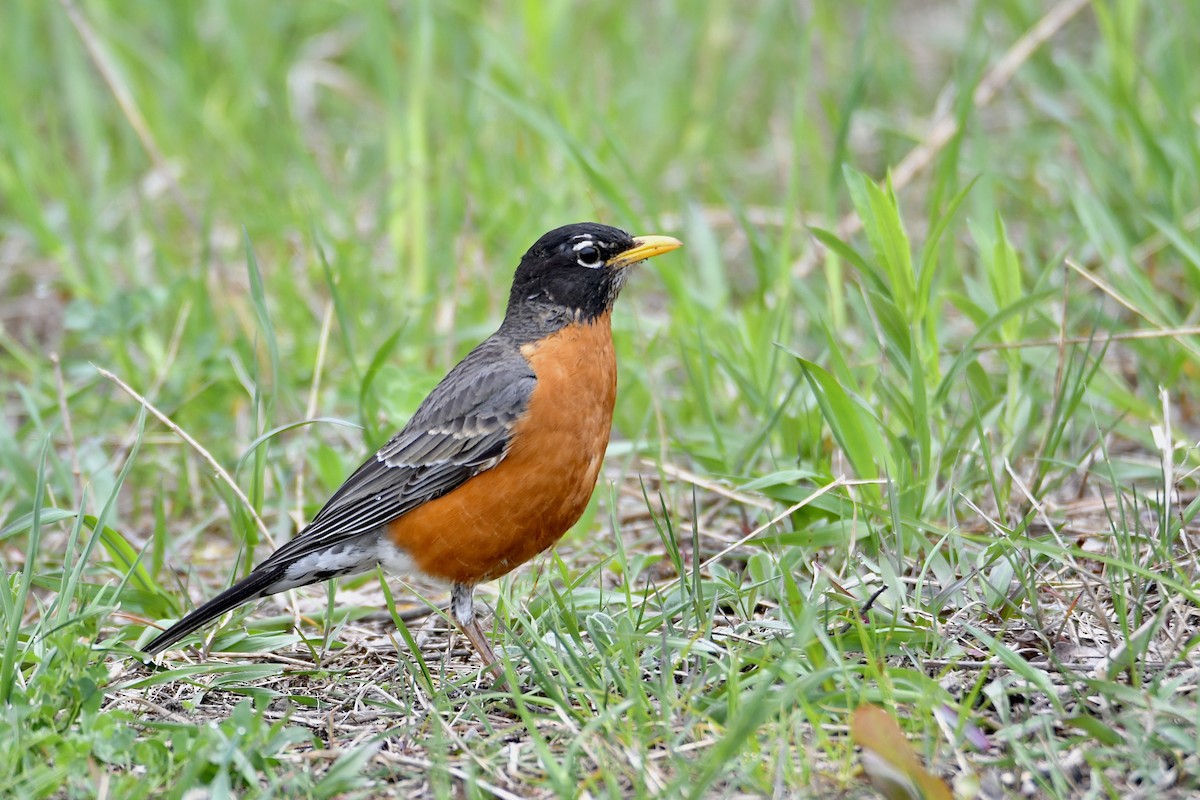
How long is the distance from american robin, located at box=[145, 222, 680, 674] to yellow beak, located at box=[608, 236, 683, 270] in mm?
56

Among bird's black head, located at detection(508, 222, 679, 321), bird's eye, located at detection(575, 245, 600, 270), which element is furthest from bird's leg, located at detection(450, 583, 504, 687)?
bird's eye, located at detection(575, 245, 600, 270)

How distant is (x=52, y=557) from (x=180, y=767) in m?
2.33

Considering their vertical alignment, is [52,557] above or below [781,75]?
below

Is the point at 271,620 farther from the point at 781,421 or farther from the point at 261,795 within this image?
the point at 781,421

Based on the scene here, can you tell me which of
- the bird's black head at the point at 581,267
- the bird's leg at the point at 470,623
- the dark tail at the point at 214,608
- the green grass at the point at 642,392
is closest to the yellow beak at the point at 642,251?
the bird's black head at the point at 581,267

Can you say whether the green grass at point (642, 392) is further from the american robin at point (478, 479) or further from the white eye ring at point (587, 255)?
the white eye ring at point (587, 255)

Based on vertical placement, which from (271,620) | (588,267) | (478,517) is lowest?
(271,620)

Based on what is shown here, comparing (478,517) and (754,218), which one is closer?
(478,517)

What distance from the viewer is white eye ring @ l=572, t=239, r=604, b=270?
5164 mm

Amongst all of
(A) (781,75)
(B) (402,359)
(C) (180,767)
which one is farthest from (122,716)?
(A) (781,75)

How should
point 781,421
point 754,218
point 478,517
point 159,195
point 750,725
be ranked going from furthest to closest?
point 159,195 < point 754,218 < point 781,421 < point 478,517 < point 750,725

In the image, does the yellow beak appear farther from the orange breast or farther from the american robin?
the orange breast

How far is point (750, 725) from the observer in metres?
3.04

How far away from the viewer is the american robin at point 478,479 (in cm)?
455
